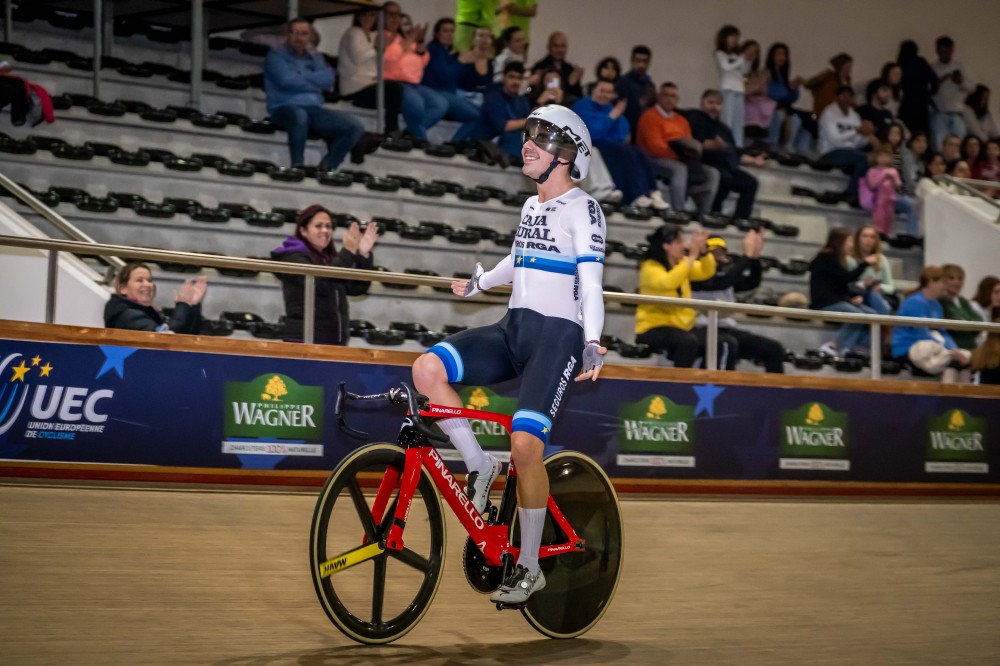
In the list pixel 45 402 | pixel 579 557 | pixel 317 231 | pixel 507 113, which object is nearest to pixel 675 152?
pixel 507 113

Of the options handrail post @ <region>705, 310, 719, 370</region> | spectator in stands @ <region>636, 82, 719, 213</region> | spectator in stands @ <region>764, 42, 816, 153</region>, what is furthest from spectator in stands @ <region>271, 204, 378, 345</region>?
spectator in stands @ <region>764, 42, 816, 153</region>

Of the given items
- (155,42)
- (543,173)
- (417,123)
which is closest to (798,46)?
(417,123)

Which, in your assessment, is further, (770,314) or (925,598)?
(770,314)

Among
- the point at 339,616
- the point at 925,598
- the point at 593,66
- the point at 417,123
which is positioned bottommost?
the point at 925,598

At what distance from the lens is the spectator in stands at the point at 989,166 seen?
15.3 metres

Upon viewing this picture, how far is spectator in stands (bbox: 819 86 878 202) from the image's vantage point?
15.1 meters

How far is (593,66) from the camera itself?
16.2 metres

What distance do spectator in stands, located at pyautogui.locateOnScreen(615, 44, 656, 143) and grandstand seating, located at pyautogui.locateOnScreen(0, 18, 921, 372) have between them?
1.25 metres

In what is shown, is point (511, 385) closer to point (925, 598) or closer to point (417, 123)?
point (925, 598)

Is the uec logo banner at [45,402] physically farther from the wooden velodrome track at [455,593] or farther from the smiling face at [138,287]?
the smiling face at [138,287]

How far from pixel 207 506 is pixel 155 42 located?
7.22 m

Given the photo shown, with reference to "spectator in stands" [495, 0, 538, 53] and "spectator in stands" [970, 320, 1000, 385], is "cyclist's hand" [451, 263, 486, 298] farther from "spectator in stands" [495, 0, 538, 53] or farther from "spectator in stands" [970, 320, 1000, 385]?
"spectator in stands" [495, 0, 538, 53]

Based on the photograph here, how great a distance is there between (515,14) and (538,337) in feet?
32.3

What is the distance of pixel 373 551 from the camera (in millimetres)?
3961
